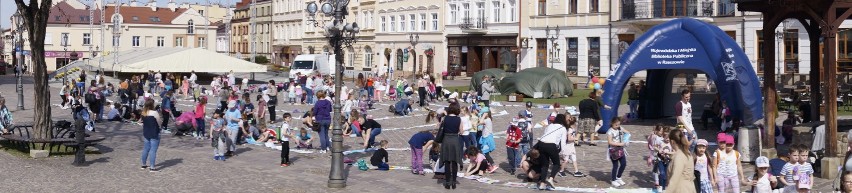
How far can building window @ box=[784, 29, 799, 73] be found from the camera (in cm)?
4184

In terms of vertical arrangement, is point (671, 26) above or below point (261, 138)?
above

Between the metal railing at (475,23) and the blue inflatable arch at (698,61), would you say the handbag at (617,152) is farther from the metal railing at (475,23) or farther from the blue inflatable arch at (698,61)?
the metal railing at (475,23)

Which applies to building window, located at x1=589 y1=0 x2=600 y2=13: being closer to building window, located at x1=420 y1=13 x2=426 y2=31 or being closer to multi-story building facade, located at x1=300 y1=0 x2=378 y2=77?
building window, located at x1=420 y1=13 x2=426 y2=31

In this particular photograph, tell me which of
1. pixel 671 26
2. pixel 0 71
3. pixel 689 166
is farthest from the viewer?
pixel 0 71

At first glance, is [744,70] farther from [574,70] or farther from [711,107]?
[574,70]

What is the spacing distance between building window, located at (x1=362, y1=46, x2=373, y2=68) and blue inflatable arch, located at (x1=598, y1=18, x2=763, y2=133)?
47.4m

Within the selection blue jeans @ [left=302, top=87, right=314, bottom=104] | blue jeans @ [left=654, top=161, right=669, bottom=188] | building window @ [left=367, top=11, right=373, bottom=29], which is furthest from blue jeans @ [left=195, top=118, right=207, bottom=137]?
building window @ [left=367, top=11, right=373, bottom=29]

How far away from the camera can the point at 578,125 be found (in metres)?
23.2

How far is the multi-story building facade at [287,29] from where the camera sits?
275 ft

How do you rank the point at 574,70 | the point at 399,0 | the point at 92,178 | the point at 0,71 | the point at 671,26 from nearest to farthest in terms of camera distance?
the point at 92,178 → the point at 671,26 → the point at 574,70 → the point at 399,0 → the point at 0,71

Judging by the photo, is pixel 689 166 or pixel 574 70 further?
pixel 574 70

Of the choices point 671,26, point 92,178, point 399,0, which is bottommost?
point 92,178

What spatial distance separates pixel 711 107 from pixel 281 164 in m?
11.8

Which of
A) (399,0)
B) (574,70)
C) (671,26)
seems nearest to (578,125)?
(671,26)
